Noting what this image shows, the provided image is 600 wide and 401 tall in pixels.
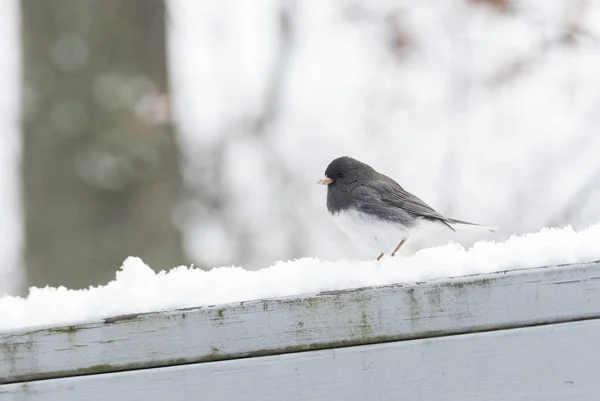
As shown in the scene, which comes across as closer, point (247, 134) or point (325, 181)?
point (325, 181)

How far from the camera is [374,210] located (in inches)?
113

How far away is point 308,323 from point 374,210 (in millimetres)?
1573

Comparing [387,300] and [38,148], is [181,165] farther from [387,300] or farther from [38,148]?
[387,300]

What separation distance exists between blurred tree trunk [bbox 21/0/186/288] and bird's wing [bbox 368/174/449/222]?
5.93 feet

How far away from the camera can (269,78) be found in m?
6.03

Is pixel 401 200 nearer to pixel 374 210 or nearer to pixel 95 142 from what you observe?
pixel 374 210

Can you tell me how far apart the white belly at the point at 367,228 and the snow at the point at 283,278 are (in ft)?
4.29

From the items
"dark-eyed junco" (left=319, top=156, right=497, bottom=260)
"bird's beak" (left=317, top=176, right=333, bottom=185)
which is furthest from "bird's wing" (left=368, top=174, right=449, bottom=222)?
"bird's beak" (left=317, top=176, right=333, bottom=185)

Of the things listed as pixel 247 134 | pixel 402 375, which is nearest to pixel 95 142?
pixel 247 134

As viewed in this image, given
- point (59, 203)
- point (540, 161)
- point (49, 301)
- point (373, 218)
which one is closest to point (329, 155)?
point (540, 161)

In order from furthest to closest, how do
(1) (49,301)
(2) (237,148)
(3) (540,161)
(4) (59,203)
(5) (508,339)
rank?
1. (2) (237,148)
2. (3) (540,161)
3. (4) (59,203)
4. (1) (49,301)
5. (5) (508,339)

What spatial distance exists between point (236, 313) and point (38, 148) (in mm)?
3496

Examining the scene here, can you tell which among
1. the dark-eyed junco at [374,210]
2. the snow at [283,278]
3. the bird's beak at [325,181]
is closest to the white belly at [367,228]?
the dark-eyed junco at [374,210]

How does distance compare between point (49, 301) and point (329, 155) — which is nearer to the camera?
point (49, 301)
